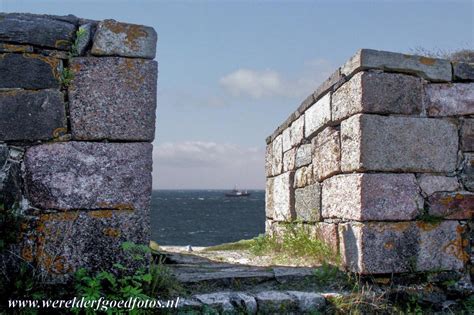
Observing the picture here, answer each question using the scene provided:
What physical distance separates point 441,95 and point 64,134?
329 cm

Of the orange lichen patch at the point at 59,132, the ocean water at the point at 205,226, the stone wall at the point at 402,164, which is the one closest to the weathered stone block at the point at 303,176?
the stone wall at the point at 402,164

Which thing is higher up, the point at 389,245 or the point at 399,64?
the point at 399,64

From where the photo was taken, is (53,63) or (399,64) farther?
(399,64)

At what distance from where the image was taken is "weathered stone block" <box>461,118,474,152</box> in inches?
186

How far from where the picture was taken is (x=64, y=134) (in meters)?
3.88

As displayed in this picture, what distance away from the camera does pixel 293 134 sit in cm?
672

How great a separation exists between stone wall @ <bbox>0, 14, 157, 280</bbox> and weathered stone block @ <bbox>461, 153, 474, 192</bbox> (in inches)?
111

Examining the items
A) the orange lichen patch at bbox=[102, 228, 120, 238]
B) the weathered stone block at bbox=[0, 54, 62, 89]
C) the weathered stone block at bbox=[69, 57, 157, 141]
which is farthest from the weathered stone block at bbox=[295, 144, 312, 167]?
the weathered stone block at bbox=[0, 54, 62, 89]

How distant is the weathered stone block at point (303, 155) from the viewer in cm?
596

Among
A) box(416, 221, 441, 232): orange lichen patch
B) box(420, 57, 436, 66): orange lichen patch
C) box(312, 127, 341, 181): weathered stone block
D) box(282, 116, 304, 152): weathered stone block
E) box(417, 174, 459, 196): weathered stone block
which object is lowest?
box(416, 221, 441, 232): orange lichen patch

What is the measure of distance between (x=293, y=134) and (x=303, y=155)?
0.60 metres

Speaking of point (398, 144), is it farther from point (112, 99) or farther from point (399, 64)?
point (112, 99)

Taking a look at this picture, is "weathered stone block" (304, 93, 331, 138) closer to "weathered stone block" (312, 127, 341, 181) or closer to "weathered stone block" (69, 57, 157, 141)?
"weathered stone block" (312, 127, 341, 181)

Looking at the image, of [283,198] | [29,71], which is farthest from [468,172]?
[29,71]
